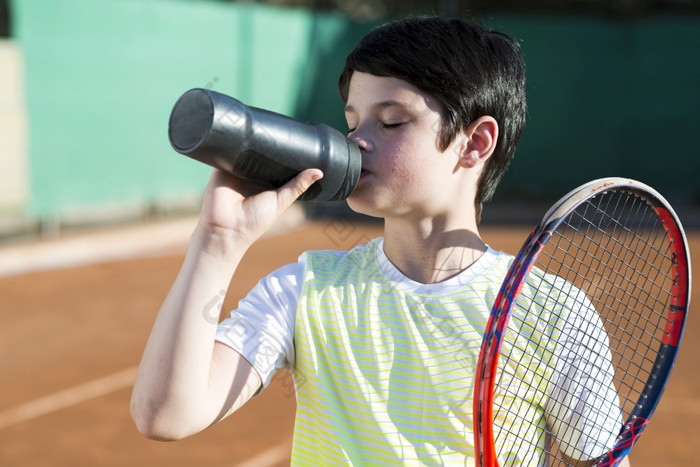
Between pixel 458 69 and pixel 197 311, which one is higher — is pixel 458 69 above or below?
above

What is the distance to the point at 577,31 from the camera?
486 inches

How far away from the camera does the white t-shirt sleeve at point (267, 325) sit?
1457 millimetres

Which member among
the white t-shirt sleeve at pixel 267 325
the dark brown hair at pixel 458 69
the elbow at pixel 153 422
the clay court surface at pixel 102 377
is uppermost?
the dark brown hair at pixel 458 69

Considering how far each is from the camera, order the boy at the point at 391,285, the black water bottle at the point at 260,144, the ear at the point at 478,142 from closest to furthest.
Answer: the black water bottle at the point at 260,144, the boy at the point at 391,285, the ear at the point at 478,142

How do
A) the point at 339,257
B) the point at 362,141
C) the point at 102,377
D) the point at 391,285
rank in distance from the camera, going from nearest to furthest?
1. the point at 362,141
2. the point at 391,285
3. the point at 339,257
4. the point at 102,377

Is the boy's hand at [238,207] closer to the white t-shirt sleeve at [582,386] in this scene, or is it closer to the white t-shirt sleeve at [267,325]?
the white t-shirt sleeve at [267,325]

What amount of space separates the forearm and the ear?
0.47m

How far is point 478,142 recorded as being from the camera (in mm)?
1576

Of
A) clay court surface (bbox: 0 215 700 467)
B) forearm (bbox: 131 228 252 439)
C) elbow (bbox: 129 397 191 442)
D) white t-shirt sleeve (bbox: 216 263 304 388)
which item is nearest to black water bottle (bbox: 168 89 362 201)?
forearm (bbox: 131 228 252 439)

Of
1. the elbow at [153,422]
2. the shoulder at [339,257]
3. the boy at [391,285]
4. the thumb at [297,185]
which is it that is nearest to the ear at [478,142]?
the boy at [391,285]

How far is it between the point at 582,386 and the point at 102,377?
3580 millimetres

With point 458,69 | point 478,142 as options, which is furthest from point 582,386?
point 458,69

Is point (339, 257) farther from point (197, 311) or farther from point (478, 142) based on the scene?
point (197, 311)

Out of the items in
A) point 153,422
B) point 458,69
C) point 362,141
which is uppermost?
point 458,69
